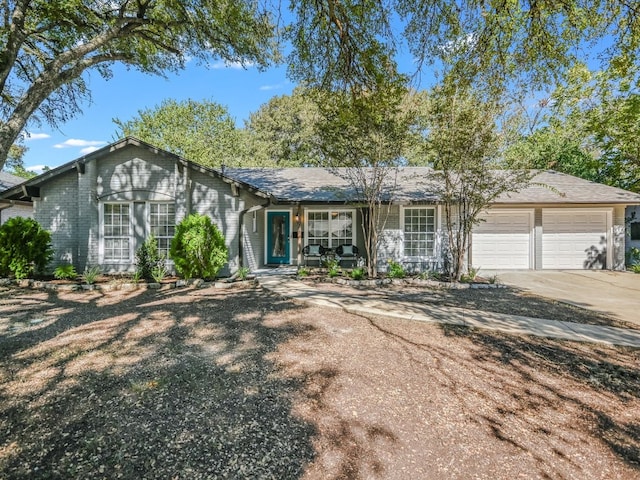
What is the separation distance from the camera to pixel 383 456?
8.49ft

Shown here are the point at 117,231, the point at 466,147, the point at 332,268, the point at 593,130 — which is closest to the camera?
the point at 466,147

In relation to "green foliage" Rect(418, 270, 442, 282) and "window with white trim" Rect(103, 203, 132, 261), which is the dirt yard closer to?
"green foliage" Rect(418, 270, 442, 282)

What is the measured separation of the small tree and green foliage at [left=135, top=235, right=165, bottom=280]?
8.55 m

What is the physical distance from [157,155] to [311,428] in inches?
401

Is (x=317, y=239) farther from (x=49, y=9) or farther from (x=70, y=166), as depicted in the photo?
(x=49, y=9)

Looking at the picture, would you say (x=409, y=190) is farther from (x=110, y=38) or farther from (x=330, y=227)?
(x=110, y=38)

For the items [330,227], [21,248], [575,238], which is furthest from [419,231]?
[21,248]

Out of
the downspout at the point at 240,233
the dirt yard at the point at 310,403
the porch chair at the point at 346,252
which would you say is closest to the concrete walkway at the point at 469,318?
the dirt yard at the point at 310,403

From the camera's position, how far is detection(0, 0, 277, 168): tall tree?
19.8ft

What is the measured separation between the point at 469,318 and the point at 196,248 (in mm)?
6831

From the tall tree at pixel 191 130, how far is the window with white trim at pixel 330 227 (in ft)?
59.3

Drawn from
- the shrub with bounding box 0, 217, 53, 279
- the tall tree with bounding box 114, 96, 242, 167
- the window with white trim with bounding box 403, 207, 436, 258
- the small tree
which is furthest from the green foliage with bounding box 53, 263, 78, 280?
the tall tree with bounding box 114, 96, 242, 167

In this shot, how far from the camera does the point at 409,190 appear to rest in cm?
1254

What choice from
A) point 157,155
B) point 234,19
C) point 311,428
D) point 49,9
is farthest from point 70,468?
point 157,155
